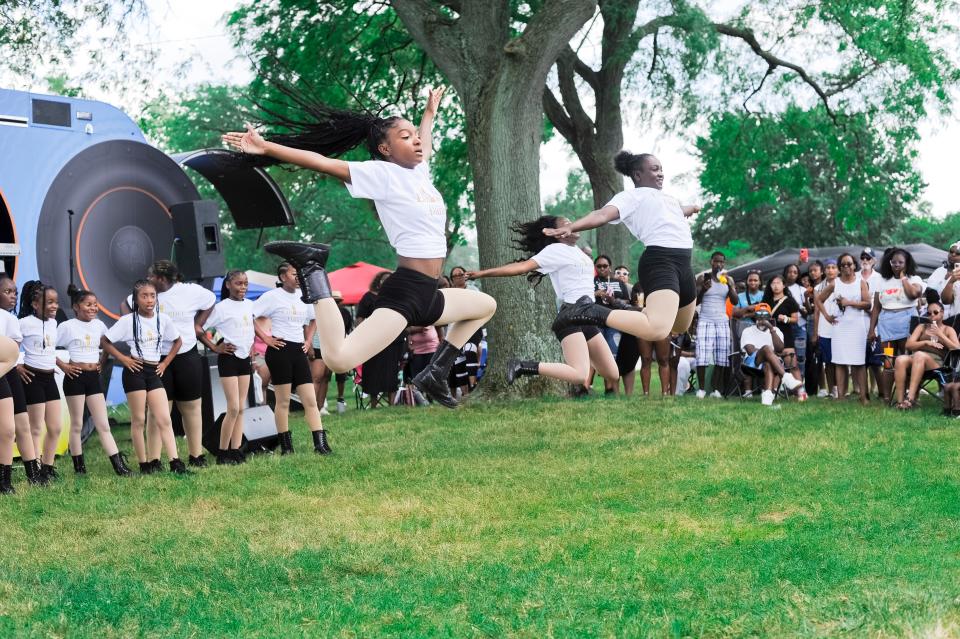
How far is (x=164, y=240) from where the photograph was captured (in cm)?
1228

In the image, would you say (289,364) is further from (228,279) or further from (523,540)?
(523,540)

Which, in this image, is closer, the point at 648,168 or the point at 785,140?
the point at 648,168

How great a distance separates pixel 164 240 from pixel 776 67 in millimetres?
12155

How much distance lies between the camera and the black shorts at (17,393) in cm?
907

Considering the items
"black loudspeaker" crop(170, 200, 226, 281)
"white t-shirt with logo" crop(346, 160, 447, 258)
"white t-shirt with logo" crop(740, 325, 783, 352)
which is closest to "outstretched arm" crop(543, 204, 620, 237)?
"white t-shirt with logo" crop(346, 160, 447, 258)

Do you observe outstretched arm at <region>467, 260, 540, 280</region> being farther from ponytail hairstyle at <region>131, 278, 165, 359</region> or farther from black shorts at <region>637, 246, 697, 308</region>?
ponytail hairstyle at <region>131, 278, 165, 359</region>

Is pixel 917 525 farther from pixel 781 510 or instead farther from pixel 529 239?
pixel 529 239

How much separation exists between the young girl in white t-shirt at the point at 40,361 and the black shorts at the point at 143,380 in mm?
621

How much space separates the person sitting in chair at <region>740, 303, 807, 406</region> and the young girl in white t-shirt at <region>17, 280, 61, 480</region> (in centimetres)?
823

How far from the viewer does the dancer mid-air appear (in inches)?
304

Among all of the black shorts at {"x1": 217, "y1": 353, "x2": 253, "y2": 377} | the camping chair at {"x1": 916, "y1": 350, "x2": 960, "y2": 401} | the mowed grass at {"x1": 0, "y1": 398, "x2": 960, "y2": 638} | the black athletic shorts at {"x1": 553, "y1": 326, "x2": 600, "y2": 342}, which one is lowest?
the mowed grass at {"x1": 0, "y1": 398, "x2": 960, "y2": 638}

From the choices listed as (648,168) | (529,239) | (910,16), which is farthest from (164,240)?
(910,16)

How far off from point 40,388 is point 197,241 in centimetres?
228

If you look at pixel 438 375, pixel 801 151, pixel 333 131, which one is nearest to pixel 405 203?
pixel 333 131
